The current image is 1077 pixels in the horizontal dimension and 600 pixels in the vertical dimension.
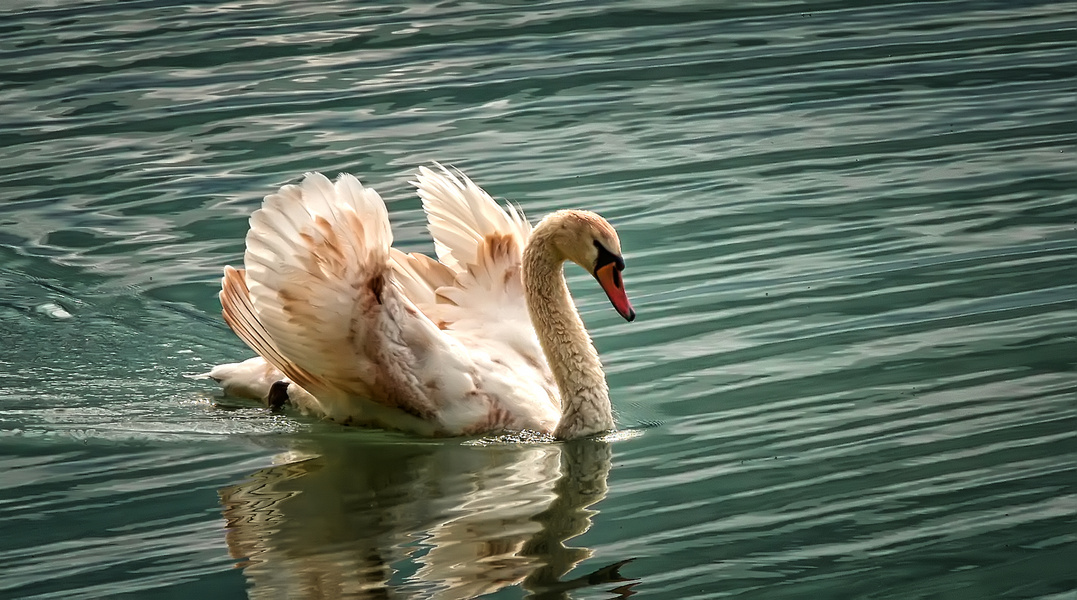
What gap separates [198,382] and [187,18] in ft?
30.0

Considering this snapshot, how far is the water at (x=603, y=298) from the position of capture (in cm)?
643

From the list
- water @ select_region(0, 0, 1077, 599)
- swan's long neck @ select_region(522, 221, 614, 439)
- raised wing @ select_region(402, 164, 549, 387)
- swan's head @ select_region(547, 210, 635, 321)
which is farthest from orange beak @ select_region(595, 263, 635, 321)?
raised wing @ select_region(402, 164, 549, 387)

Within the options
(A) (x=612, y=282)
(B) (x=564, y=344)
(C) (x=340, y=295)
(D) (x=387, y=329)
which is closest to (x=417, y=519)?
(D) (x=387, y=329)

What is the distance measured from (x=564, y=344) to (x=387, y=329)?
3.08 feet

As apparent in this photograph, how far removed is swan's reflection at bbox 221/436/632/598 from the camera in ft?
20.0

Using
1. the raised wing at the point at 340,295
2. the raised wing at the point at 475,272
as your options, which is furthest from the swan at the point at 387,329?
the raised wing at the point at 475,272

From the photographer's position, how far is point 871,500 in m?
6.80

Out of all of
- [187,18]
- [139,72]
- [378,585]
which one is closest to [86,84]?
[139,72]

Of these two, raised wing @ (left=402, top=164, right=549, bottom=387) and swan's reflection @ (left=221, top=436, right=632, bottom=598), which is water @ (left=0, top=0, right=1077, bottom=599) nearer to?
swan's reflection @ (left=221, top=436, right=632, bottom=598)

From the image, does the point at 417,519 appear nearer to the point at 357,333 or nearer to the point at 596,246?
the point at 357,333

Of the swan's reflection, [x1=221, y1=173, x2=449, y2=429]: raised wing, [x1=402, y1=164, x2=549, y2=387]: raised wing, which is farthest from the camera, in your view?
[x1=402, y1=164, x2=549, y2=387]: raised wing

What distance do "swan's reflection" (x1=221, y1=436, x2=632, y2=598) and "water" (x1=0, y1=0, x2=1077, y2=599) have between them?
24 millimetres

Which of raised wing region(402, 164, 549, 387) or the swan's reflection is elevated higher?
raised wing region(402, 164, 549, 387)

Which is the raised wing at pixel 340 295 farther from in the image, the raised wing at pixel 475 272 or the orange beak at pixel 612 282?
the orange beak at pixel 612 282
